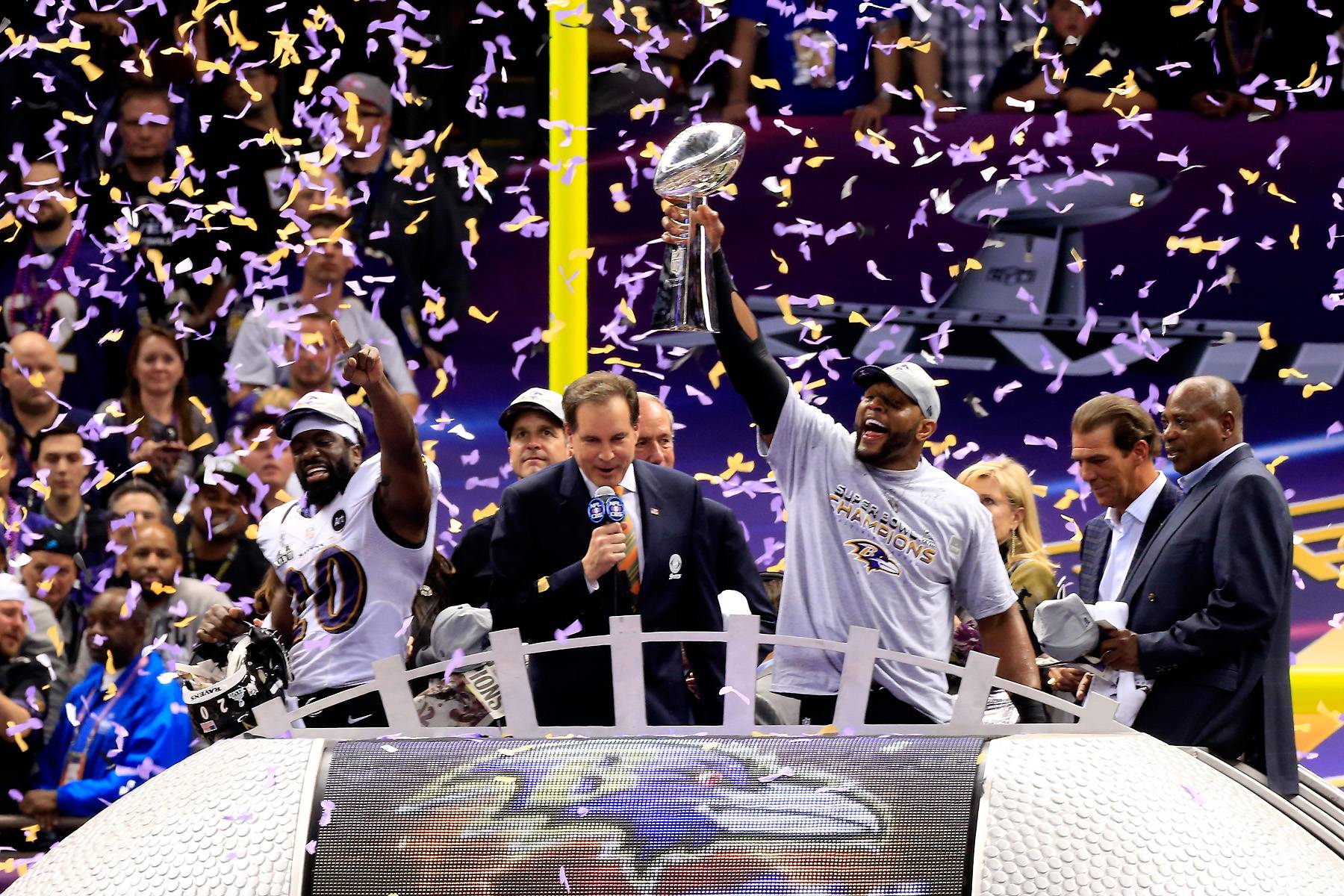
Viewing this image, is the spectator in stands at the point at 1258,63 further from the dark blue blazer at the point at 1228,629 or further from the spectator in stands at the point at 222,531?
the spectator in stands at the point at 222,531

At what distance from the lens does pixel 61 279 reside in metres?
6.91

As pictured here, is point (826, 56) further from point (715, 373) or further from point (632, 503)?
point (632, 503)

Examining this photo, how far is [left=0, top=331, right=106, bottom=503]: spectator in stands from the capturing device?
6594 millimetres

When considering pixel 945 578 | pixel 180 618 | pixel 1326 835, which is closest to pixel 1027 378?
pixel 945 578

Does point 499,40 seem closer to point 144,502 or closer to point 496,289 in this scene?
point 496,289

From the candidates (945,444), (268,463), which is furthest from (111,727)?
(945,444)

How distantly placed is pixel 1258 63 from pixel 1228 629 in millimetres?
3597

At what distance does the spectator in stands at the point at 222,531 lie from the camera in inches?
237

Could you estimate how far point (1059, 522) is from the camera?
6797 millimetres

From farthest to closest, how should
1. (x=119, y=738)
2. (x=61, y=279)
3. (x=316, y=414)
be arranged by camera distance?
(x=61, y=279) → (x=119, y=738) → (x=316, y=414)

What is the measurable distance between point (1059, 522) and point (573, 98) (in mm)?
2665

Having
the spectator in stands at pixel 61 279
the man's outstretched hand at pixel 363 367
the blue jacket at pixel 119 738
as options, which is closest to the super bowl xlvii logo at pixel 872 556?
the man's outstretched hand at pixel 363 367

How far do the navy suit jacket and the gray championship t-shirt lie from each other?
240 mm

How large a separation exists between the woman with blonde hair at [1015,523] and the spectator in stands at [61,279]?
361 centimetres
